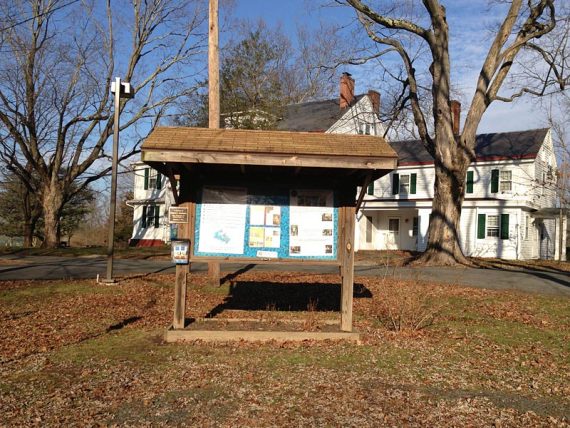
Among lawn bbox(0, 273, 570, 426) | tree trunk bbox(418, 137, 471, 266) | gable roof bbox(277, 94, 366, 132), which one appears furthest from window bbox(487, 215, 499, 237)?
lawn bbox(0, 273, 570, 426)

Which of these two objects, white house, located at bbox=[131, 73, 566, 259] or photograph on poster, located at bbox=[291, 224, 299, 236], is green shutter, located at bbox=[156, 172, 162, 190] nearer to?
white house, located at bbox=[131, 73, 566, 259]

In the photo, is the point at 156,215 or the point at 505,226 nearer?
the point at 505,226

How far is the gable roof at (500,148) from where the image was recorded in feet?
96.3

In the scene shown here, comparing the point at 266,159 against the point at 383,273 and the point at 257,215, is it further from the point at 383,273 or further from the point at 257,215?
the point at 383,273

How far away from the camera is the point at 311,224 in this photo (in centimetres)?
755

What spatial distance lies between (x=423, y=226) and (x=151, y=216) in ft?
59.7

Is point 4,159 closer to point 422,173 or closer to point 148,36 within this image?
point 148,36

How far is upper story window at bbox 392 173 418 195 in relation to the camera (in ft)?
106

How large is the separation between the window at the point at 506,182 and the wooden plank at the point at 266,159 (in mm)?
25105

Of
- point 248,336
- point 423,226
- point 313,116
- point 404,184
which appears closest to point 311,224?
point 248,336

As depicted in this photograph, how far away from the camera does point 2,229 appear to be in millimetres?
44406

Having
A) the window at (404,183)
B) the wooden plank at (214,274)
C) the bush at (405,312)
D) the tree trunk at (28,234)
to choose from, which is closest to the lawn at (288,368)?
the bush at (405,312)

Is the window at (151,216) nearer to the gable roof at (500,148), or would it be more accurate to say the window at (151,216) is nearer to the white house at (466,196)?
the white house at (466,196)

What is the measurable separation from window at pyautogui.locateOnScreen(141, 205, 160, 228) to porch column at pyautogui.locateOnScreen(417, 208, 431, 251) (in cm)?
1726
